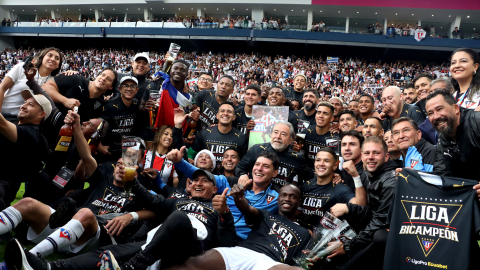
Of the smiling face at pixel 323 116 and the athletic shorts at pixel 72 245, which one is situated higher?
the smiling face at pixel 323 116

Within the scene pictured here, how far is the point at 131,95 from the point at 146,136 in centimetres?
87

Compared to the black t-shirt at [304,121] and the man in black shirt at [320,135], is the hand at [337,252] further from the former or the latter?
the black t-shirt at [304,121]

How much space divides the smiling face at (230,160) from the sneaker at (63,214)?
234 centimetres

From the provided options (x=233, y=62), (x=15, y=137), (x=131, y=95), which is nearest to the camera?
(x=15, y=137)

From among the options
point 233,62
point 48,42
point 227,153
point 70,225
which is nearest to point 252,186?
point 227,153

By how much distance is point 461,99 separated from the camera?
14.1 ft

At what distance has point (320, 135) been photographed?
5.84 meters

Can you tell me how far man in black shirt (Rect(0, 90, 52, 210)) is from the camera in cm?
383

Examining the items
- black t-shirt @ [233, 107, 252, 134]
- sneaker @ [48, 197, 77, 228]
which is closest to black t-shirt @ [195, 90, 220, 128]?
black t-shirt @ [233, 107, 252, 134]

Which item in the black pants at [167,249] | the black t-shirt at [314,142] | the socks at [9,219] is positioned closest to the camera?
the black pants at [167,249]

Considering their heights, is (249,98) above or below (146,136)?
above

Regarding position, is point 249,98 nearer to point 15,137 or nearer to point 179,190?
point 179,190

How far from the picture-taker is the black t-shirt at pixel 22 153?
3.87 metres

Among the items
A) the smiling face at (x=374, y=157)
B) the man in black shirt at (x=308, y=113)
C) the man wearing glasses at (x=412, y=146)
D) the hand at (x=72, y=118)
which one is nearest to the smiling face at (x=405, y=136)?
the man wearing glasses at (x=412, y=146)
